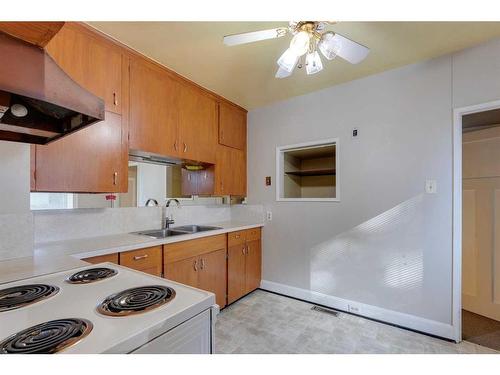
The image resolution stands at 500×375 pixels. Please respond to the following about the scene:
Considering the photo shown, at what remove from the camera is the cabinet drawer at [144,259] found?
1.63 metres

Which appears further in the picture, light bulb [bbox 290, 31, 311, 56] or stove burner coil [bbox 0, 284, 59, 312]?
light bulb [bbox 290, 31, 311, 56]

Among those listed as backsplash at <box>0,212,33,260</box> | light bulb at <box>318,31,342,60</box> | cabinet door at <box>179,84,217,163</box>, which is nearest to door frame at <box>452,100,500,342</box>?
light bulb at <box>318,31,342,60</box>

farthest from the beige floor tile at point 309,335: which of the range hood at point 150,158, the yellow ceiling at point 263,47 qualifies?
the yellow ceiling at point 263,47

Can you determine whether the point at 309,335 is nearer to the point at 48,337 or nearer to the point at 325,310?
the point at 325,310

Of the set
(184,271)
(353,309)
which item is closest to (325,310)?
(353,309)

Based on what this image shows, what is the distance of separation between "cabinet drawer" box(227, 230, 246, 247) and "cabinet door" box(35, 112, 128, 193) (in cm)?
117

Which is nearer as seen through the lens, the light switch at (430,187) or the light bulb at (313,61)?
the light bulb at (313,61)

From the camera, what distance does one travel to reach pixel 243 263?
109 inches

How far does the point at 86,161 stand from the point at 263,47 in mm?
1586

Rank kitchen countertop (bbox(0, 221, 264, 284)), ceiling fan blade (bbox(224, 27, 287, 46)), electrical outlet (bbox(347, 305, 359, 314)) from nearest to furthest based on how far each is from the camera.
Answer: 1. kitchen countertop (bbox(0, 221, 264, 284))
2. ceiling fan blade (bbox(224, 27, 287, 46))
3. electrical outlet (bbox(347, 305, 359, 314))

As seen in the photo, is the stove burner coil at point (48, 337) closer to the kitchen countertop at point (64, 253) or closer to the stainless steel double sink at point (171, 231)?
the kitchen countertop at point (64, 253)

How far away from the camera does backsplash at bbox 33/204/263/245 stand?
173cm

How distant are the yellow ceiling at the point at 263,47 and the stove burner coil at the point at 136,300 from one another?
5.48ft

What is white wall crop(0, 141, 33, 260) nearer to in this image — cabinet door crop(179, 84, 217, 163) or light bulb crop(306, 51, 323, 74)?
cabinet door crop(179, 84, 217, 163)
